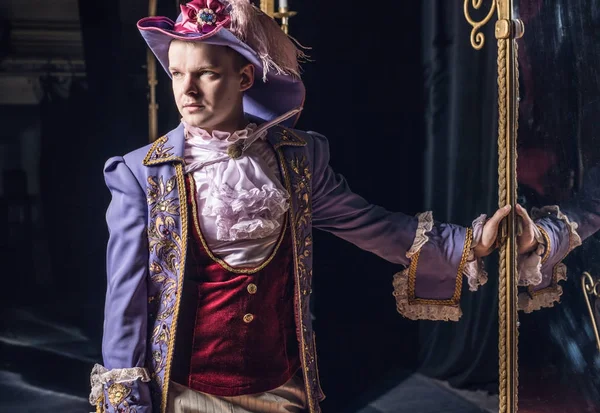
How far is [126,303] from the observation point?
6.46 ft

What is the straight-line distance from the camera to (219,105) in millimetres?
2018

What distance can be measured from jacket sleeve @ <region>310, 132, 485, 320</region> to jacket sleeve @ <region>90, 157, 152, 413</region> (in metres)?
0.45

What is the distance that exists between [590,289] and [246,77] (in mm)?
1001

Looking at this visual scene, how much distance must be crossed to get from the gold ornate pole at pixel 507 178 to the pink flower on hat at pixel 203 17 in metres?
0.59

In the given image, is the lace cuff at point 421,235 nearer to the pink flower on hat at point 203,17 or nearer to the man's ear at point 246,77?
the man's ear at point 246,77

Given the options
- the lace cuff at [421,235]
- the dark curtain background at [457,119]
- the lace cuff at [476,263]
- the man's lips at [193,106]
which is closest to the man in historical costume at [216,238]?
the man's lips at [193,106]

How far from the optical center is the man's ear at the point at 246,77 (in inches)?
81.1

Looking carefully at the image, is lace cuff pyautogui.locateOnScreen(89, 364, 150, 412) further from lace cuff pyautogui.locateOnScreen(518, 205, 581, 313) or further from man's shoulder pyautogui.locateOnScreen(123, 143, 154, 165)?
lace cuff pyautogui.locateOnScreen(518, 205, 581, 313)

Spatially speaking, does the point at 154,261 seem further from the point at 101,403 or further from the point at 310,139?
the point at 310,139

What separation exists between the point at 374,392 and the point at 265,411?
732 mm

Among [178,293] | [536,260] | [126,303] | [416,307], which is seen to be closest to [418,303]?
[416,307]

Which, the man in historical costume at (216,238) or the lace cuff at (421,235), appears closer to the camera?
the man in historical costume at (216,238)

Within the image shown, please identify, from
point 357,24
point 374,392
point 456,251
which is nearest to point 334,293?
point 374,392

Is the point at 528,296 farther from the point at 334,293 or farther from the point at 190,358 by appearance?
the point at 190,358
